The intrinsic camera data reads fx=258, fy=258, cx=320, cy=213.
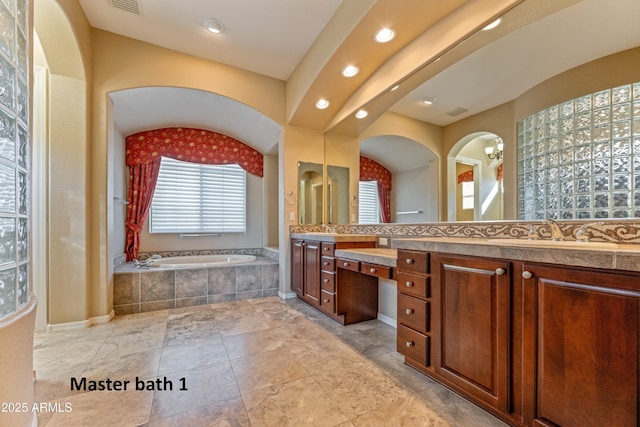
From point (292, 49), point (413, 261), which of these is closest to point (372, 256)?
point (413, 261)

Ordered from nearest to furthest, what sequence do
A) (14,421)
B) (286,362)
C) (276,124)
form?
1. (14,421)
2. (286,362)
3. (276,124)

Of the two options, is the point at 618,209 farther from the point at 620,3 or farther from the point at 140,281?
the point at 140,281

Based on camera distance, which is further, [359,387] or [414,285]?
[414,285]

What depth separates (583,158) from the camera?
143cm

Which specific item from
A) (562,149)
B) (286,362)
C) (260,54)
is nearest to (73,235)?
(286,362)

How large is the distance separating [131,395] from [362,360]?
1492mm

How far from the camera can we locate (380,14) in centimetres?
204

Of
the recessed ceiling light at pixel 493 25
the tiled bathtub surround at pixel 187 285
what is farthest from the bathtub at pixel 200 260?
the recessed ceiling light at pixel 493 25

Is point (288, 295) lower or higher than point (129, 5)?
lower

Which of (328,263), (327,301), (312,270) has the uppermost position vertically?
(328,263)

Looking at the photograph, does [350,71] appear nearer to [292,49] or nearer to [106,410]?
[292,49]

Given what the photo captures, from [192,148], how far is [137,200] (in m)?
1.15

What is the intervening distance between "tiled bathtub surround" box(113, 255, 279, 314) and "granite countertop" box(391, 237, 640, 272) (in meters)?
2.62

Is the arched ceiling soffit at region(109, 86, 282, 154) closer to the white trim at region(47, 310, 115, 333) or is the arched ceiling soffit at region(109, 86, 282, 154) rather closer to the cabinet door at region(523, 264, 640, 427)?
the white trim at region(47, 310, 115, 333)
